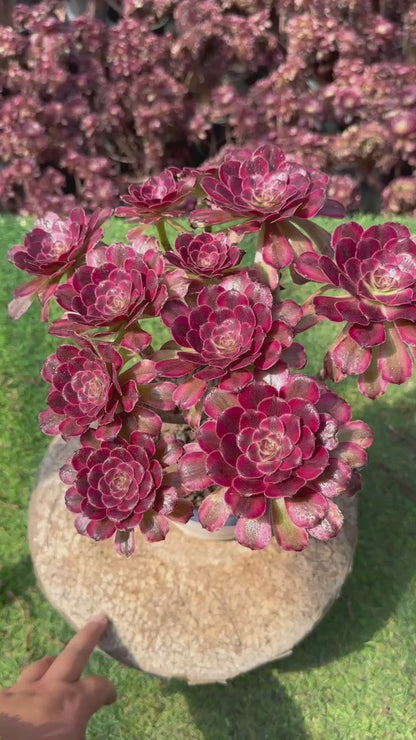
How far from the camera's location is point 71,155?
2613mm

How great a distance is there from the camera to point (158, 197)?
93 cm

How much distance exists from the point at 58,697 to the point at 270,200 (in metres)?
1.01

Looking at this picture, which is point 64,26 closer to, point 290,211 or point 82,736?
point 290,211

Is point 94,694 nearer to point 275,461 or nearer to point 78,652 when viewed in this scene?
point 78,652

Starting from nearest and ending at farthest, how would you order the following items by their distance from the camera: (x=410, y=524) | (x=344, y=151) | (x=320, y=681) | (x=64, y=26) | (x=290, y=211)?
(x=290, y=211), (x=320, y=681), (x=410, y=524), (x=344, y=151), (x=64, y=26)

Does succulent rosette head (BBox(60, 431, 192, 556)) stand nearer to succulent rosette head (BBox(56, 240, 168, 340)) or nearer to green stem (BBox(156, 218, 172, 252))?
succulent rosette head (BBox(56, 240, 168, 340))

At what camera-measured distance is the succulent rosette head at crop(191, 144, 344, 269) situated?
A: 81 centimetres

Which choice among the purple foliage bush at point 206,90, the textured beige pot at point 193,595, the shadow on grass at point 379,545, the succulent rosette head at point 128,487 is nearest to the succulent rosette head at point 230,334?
the succulent rosette head at point 128,487

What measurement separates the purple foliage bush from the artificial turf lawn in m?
1.39

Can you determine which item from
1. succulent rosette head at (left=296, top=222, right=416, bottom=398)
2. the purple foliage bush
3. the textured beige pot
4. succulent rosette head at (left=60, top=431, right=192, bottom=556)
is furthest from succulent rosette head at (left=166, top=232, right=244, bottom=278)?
the purple foliage bush

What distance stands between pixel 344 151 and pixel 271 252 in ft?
6.17

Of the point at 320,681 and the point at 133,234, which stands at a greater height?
the point at 133,234

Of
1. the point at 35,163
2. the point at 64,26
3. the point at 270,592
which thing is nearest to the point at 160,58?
the point at 64,26

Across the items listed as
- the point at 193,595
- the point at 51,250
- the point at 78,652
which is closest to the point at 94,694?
the point at 78,652
